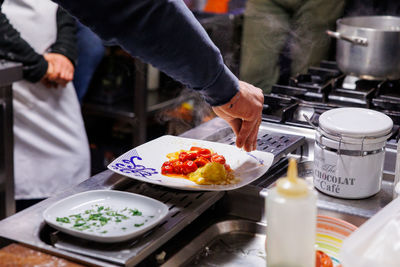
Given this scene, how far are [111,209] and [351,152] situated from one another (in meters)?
0.54

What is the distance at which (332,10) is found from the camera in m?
2.66

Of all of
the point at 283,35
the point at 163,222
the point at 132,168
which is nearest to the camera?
the point at 163,222

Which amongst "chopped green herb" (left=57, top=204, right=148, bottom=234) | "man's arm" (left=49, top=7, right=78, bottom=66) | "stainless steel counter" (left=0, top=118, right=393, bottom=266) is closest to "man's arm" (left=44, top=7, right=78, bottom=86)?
"man's arm" (left=49, top=7, right=78, bottom=66)

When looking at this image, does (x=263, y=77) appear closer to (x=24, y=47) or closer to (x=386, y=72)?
(x=386, y=72)

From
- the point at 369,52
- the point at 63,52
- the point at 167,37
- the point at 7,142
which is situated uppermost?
the point at 167,37

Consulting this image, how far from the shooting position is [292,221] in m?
0.86

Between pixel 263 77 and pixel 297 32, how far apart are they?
26 centimetres

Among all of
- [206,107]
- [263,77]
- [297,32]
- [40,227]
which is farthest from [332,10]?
[40,227]

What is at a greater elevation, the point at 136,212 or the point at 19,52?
the point at 19,52

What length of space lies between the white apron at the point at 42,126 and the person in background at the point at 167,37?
1463 millimetres

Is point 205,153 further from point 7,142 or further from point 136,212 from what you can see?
point 7,142

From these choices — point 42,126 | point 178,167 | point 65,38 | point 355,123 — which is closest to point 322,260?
point 355,123

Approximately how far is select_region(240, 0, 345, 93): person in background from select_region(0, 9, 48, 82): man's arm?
3.02ft

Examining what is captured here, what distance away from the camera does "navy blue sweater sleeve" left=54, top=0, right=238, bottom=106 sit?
1029mm
